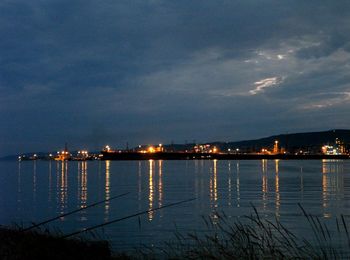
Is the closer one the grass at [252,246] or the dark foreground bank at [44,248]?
the dark foreground bank at [44,248]

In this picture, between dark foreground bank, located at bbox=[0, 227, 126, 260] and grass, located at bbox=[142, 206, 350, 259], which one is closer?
dark foreground bank, located at bbox=[0, 227, 126, 260]

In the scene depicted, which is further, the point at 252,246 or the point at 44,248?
the point at 44,248

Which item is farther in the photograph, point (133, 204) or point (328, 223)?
point (133, 204)

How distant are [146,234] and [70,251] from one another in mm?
11050

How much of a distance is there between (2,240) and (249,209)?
21.9 m

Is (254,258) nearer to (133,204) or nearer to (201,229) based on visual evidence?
(201,229)

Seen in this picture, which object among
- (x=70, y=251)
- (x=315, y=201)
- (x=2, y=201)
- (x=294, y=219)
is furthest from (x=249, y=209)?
(x=70, y=251)

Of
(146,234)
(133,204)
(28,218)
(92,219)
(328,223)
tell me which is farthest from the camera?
(133,204)

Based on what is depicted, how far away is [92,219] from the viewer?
82.2 feet

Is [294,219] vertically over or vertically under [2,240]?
under

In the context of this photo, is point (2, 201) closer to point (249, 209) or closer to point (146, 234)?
point (249, 209)

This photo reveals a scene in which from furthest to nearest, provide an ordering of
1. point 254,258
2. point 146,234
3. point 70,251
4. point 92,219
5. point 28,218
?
point 28,218 < point 92,219 < point 146,234 < point 70,251 < point 254,258

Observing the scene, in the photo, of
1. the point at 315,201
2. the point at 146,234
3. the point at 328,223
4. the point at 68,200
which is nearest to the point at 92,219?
the point at 146,234

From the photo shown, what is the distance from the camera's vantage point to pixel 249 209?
1169 inches
